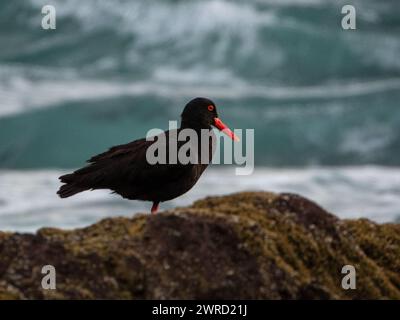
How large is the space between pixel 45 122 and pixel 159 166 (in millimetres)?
53863

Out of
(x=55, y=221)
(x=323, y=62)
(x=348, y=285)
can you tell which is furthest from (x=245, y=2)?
(x=348, y=285)

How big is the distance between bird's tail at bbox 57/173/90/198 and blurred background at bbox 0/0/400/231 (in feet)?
114

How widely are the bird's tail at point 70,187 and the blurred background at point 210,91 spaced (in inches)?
1363

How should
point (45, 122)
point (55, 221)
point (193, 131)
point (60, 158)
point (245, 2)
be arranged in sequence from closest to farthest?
point (193, 131) → point (55, 221) → point (60, 158) → point (45, 122) → point (245, 2)

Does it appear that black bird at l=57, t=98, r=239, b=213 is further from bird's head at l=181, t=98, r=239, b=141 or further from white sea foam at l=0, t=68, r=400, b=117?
white sea foam at l=0, t=68, r=400, b=117

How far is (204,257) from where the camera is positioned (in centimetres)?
1025

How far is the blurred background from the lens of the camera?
59.4 metres

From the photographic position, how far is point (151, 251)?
1025 centimetres

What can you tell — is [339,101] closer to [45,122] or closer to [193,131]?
[45,122]

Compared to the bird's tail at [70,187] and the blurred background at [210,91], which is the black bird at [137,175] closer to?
the bird's tail at [70,187]

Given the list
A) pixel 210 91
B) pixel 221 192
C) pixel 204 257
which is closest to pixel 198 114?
pixel 204 257

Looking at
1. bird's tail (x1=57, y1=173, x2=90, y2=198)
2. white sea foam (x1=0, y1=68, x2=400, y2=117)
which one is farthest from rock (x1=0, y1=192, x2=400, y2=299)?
white sea foam (x1=0, y1=68, x2=400, y2=117)

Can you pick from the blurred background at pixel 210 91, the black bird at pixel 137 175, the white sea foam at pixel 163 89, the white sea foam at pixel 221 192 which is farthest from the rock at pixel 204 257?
the white sea foam at pixel 163 89

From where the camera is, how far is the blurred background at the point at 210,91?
195 ft
